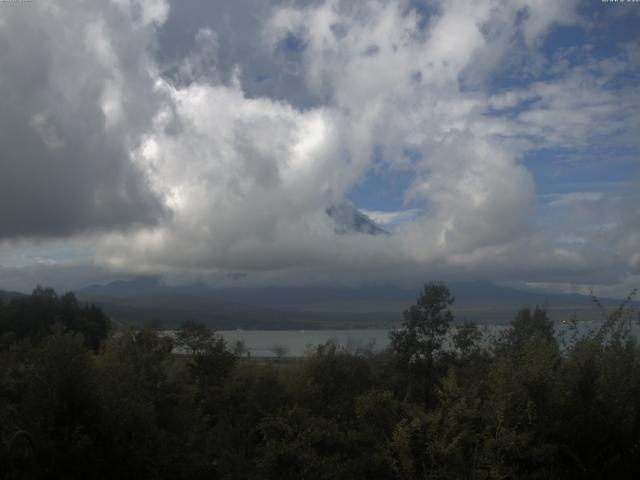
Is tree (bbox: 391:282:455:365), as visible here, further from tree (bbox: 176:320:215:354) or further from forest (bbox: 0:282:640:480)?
forest (bbox: 0:282:640:480)

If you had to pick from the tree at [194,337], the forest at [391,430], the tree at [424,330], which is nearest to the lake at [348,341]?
the forest at [391,430]

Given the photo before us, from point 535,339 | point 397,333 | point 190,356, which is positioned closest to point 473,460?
point 535,339

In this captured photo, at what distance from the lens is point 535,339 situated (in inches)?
559

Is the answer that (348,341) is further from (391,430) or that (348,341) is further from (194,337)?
(391,430)

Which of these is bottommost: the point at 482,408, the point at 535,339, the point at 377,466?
the point at 377,466

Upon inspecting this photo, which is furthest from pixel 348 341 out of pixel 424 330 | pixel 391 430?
pixel 391 430

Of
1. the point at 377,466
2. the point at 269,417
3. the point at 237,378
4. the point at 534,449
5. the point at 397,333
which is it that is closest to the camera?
the point at 534,449

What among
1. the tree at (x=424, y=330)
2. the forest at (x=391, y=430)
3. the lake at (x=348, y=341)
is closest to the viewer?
the forest at (x=391, y=430)

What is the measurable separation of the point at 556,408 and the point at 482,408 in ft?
4.26

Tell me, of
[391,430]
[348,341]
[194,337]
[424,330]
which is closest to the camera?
[391,430]

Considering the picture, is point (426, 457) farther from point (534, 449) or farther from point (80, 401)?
point (80, 401)

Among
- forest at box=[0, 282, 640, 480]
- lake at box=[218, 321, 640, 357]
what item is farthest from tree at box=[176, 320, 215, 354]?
forest at box=[0, 282, 640, 480]

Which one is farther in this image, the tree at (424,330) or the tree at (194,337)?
the tree at (194,337)

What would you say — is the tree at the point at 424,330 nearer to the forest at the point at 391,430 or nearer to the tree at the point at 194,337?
the tree at the point at 194,337
